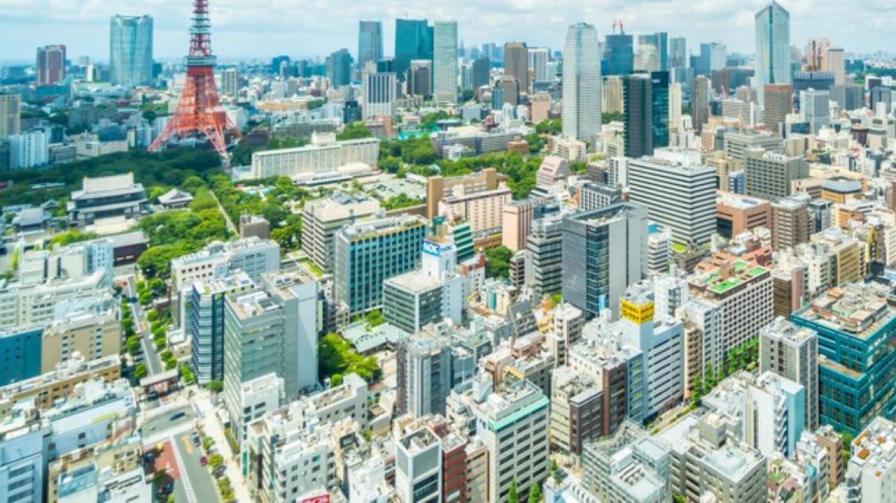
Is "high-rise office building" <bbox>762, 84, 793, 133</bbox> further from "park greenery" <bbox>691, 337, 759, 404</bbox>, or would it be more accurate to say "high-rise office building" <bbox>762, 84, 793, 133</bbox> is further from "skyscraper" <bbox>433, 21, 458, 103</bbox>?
"park greenery" <bbox>691, 337, 759, 404</bbox>

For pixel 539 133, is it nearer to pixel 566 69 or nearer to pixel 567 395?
pixel 566 69

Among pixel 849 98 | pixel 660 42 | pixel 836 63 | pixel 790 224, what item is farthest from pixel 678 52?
pixel 790 224

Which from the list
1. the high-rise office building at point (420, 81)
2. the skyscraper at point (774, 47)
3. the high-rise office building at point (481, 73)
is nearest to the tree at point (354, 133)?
the high-rise office building at point (420, 81)

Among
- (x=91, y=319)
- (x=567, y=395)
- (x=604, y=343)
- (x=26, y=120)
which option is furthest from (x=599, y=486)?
(x=26, y=120)

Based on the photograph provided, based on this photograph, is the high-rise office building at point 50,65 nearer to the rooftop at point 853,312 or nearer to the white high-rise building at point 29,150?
the white high-rise building at point 29,150

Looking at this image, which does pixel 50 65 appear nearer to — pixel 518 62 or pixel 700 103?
pixel 518 62
